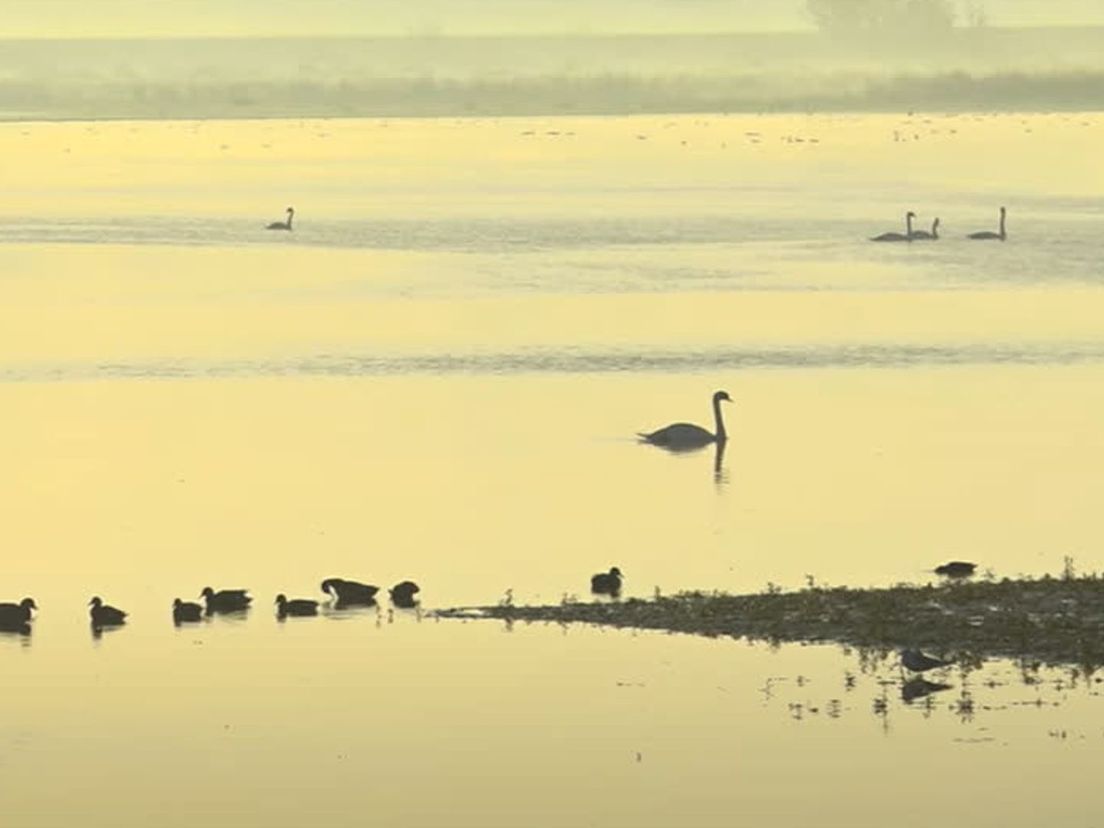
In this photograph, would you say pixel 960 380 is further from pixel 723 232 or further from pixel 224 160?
pixel 224 160

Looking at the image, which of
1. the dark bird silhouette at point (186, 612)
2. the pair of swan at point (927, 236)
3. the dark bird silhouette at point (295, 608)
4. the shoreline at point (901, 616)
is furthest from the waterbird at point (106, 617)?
the pair of swan at point (927, 236)

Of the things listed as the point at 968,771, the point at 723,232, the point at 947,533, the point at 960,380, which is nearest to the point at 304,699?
the point at 968,771

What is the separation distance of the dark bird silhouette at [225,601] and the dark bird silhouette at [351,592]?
2.48 ft

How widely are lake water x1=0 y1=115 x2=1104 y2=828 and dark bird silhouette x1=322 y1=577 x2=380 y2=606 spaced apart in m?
0.17

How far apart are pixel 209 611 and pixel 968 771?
325 inches

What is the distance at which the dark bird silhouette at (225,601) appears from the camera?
27781 mm

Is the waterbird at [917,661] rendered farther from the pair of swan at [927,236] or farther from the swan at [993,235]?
the swan at [993,235]

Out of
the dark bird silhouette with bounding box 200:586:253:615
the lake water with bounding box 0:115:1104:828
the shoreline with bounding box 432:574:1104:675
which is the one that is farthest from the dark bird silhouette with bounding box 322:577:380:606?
the dark bird silhouette with bounding box 200:586:253:615

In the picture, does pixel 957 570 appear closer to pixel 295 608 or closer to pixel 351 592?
pixel 351 592

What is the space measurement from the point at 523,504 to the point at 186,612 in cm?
806

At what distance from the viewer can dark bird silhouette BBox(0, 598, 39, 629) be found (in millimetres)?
27047

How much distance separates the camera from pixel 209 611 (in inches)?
1094

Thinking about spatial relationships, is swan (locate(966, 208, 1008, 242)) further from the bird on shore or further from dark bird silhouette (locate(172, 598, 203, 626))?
dark bird silhouette (locate(172, 598, 203, 626))

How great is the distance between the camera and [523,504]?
3509cm
